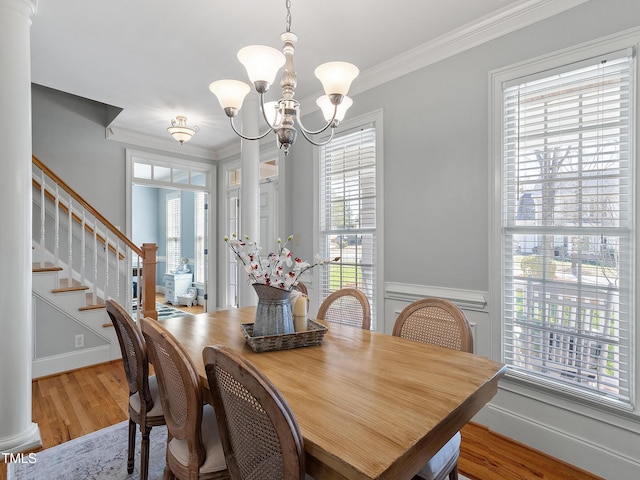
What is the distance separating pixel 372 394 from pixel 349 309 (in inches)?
43.7

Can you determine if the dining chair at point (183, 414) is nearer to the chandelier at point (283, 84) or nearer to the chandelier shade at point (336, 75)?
the chandelier at point (283, 84)

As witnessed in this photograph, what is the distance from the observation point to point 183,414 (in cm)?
123

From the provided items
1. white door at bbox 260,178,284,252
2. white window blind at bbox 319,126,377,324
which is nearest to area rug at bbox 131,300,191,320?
white door at bbox 260,178,284,252

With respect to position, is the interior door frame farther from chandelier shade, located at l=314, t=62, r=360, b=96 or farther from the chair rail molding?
chandelier shade, located at l=314, t=62, r=360, b=96

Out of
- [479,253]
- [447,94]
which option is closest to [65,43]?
[447,94]

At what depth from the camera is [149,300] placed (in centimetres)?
394

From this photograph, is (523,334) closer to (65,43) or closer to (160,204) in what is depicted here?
(65,43)

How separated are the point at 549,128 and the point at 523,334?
4.28 ft

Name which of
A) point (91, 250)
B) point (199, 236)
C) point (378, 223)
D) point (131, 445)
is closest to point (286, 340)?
point (131, 445)

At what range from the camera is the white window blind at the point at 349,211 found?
122 inches

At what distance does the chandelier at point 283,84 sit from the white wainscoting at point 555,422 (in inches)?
64.2

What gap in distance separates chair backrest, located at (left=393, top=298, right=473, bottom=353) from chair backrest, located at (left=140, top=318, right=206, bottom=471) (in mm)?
1137

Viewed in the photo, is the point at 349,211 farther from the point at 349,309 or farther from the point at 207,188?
the point at 207,188

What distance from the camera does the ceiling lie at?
2.16 m
